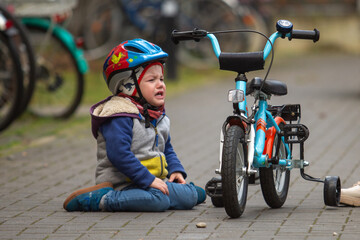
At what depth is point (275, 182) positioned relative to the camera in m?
5.28

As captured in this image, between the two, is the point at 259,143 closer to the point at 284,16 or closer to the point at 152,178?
the point at 152,178

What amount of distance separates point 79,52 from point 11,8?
86 cm

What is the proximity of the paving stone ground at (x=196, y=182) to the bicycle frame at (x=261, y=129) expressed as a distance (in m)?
0.34

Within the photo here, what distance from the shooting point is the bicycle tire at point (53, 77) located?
30.3 ft

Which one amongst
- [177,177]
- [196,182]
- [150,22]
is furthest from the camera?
[150,22]

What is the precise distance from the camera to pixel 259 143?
4926 mm

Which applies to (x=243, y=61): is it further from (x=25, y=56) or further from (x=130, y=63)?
(x=25, y=56)

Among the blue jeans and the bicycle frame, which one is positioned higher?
the bicycle frame

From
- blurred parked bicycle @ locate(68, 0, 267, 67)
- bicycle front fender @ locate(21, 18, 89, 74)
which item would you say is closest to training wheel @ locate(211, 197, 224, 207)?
bicycle front fender @ locate(21, 18, 89, 74)

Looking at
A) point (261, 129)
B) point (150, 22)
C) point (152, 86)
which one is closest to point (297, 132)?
point (261, 129)

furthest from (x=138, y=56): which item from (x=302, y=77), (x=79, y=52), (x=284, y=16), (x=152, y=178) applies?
(x=284, y=16)

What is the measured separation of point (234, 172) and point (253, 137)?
31cm

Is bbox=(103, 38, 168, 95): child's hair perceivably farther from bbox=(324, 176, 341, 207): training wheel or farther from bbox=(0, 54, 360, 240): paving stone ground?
bbox=(324, 176, 341, 207): training wheel

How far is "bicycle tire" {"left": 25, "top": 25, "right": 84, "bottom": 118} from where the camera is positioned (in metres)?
9.25
